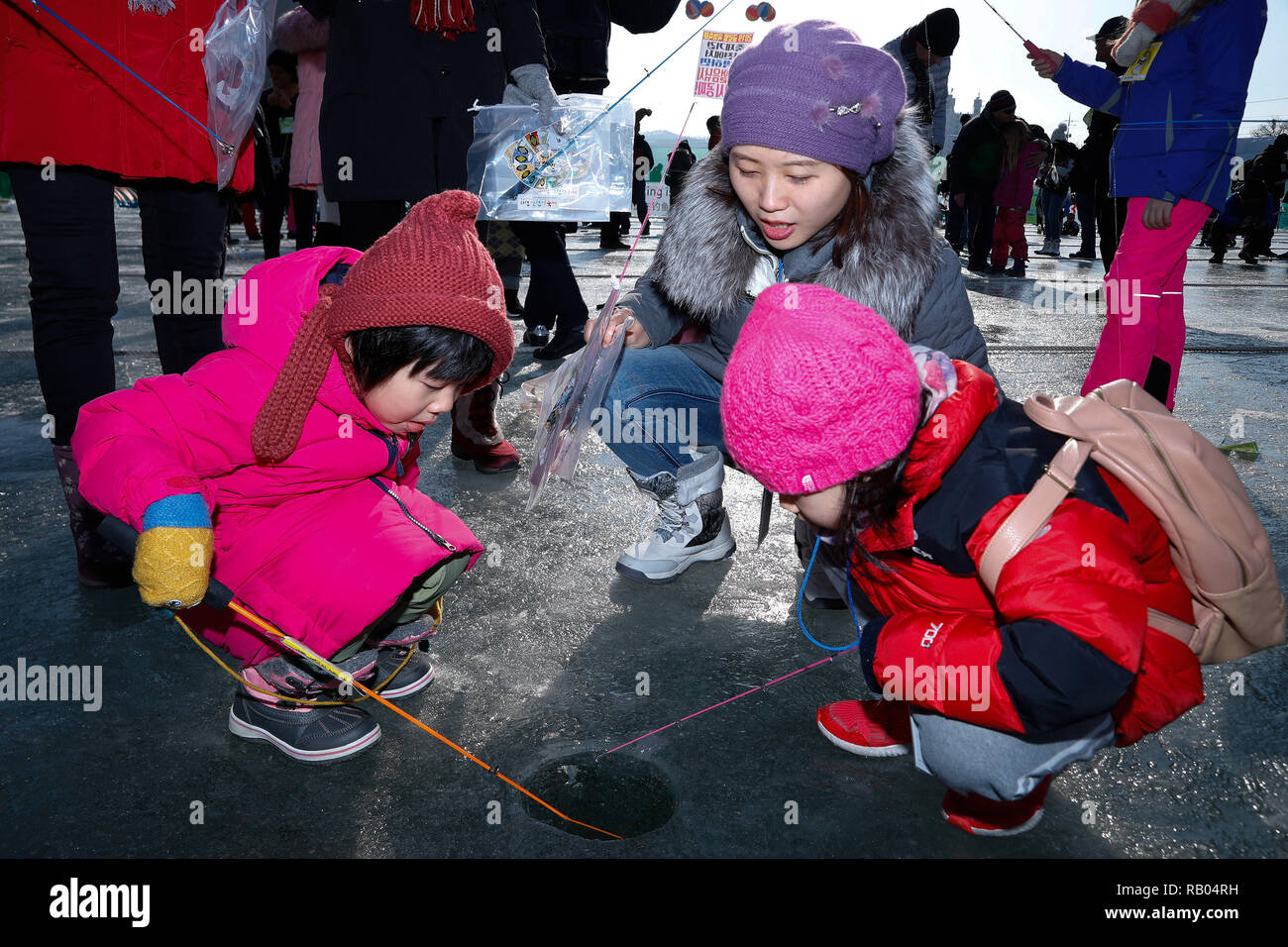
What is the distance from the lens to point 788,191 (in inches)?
72.6

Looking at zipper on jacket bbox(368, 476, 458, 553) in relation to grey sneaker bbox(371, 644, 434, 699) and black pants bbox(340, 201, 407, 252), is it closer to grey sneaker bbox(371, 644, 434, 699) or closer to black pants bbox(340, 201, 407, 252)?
grey sneaker bbox(371, 644, 434, 699)

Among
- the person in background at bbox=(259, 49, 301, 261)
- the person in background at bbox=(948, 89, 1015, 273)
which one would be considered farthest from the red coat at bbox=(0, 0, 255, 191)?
the person in background at bbox=(948, 89, 1015, 273)

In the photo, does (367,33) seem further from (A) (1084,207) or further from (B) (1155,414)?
(A) (1084,207)

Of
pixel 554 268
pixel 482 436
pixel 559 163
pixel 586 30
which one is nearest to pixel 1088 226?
pixel 586 30

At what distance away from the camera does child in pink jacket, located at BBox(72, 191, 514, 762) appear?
4.66 feet

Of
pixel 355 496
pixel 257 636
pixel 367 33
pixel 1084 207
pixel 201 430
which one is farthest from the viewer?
pixel 1084 207

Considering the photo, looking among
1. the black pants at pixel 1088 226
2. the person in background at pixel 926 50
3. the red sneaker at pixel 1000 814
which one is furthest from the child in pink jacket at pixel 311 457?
the black pants at pixel 1088 226

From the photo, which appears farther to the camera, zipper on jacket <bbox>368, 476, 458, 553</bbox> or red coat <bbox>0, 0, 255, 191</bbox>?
red coat <bbox>0, 0, 255, 191</bbox>

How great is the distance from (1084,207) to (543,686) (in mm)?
13614

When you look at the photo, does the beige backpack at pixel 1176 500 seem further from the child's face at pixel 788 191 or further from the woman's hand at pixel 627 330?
the woman's hand at pixel 627 330

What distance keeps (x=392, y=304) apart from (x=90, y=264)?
3.43 ft

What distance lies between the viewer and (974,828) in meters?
1.42

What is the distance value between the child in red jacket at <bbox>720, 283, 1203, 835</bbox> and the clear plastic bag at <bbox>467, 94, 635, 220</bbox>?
179 centimetres
